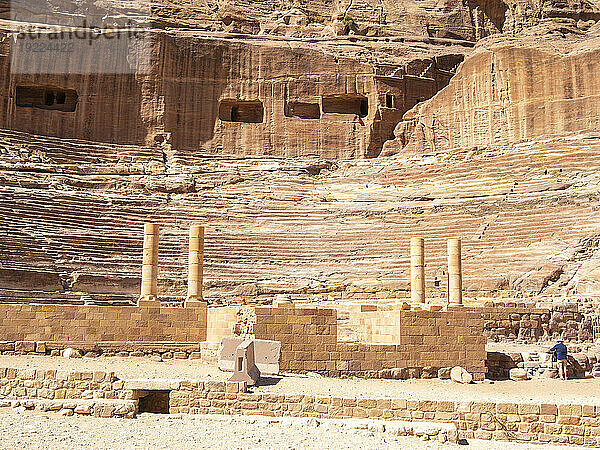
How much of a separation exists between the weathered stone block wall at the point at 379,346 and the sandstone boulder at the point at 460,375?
19 cm

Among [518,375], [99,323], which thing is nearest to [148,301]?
[99,323]

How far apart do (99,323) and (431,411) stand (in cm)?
807

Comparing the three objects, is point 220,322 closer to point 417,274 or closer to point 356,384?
point 356,384

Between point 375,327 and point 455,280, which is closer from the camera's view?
point 375,327

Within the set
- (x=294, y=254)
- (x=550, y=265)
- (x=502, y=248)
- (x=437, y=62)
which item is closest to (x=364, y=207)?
(x=294, y=254)

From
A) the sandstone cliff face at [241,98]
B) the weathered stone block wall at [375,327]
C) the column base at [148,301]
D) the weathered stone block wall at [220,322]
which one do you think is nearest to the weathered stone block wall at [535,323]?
the weathered stone block wall at [375,327]

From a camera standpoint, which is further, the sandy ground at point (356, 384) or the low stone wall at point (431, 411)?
the sandy ground at point (356, 384)

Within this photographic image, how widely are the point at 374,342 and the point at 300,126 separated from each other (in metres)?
18.8

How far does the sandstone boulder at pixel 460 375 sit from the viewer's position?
42.5ft

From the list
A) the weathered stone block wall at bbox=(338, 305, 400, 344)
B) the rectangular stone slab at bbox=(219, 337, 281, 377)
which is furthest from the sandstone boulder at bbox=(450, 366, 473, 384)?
the rectangular stone slab at bbox=(219, 337, 281, 377)

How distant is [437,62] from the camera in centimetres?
3378

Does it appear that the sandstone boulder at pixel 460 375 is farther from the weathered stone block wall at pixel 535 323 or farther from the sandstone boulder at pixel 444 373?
the weathered stone block wall at pixel 535 323

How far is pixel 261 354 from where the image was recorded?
11.4 m

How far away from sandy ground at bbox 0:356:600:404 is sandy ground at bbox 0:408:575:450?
152cm
